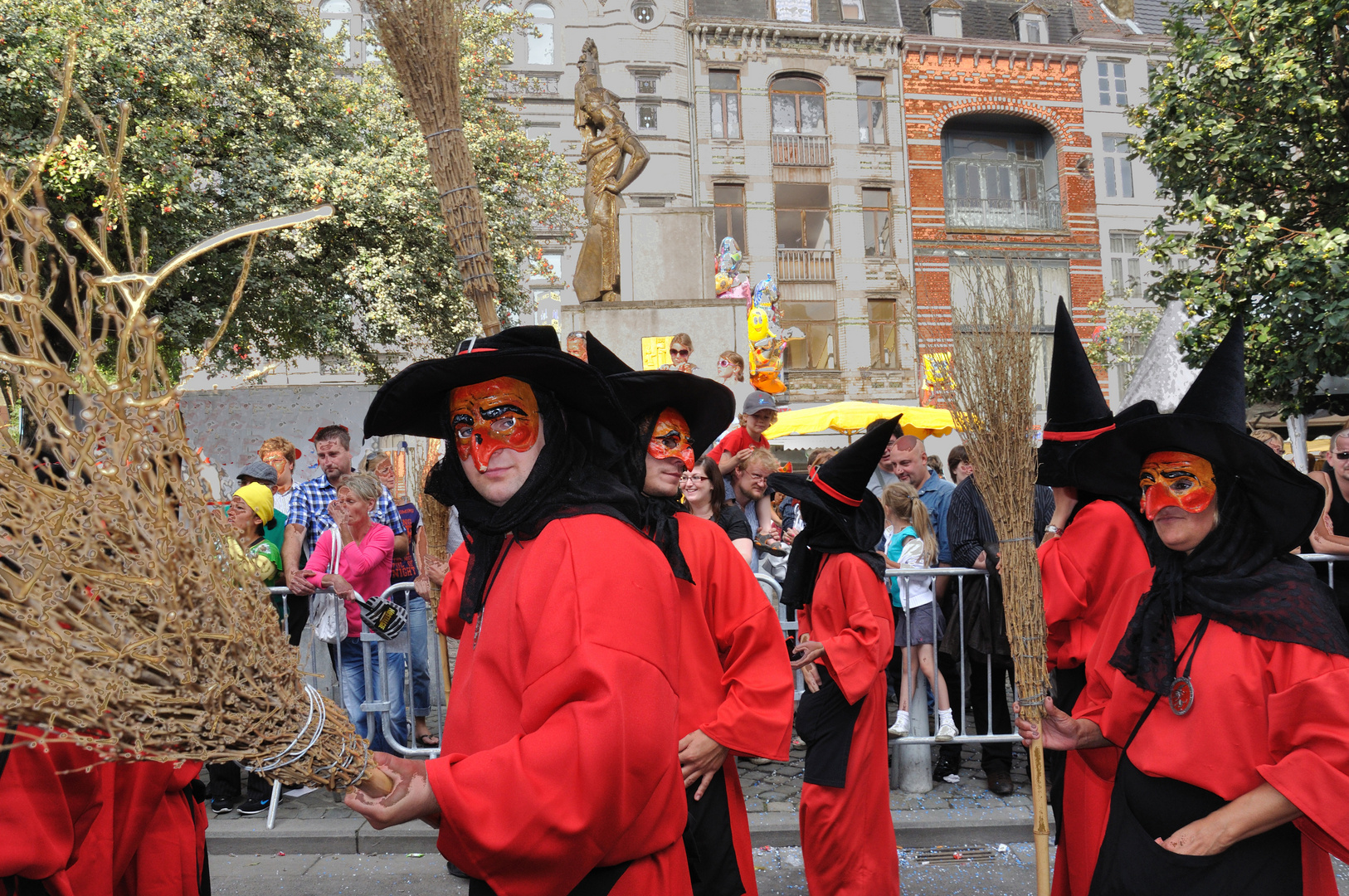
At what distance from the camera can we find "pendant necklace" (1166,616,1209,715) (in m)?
2.43

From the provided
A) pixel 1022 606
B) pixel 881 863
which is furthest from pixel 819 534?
pixel 881 863

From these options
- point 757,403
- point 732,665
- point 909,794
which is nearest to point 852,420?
point 757,403

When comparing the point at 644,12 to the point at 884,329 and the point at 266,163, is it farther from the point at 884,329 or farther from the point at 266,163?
the point at 266,163

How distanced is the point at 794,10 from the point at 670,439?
28.6 m

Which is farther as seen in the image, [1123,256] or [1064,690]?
[1123,256]

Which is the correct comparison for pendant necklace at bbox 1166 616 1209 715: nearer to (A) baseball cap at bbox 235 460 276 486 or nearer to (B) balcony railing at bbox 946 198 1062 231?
(A) baseball cap at bbox 235 460 276 486

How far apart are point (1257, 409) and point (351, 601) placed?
1857 cm

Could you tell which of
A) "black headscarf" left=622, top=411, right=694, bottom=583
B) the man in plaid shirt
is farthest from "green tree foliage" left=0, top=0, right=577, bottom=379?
"black headscarf" left=622, top=411, right=694, bottom=583

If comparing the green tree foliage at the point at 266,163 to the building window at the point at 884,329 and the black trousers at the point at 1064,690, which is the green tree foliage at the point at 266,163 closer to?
the black trousers at the point at 1064,690

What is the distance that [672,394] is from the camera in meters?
3.43

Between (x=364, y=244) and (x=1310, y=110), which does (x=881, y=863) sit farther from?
(x=364, y=244)

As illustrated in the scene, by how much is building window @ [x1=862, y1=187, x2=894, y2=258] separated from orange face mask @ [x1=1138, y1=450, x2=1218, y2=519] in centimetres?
2651

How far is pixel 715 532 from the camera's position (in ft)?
10.7

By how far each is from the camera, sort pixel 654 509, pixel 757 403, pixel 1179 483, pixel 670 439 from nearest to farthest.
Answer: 1. pixel 1179 483
2. pixel 654 509
3. pixel 670 439
4. pixel 757 403
